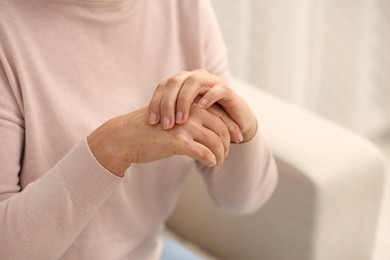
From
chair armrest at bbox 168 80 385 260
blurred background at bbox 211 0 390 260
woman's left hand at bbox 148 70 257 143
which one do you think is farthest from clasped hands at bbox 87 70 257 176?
blurred background at bbox 211 0 390 260

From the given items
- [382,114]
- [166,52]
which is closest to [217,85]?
[166,52]

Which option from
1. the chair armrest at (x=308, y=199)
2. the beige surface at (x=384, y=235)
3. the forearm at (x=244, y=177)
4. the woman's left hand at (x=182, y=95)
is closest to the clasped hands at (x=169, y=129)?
the woman's left hand at (x=182, y=95)

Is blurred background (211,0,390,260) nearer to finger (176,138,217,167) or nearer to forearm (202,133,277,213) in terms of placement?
forearm (202,133,277,213)

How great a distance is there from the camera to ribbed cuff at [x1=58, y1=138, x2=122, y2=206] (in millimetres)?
850

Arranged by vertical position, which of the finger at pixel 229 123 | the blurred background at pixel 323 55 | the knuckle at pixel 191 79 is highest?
the knuckle at pixel 191 79

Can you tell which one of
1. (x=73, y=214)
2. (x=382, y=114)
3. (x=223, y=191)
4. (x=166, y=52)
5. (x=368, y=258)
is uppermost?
(x=166, y=52)

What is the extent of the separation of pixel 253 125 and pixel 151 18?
242 mm

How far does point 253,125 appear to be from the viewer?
3.21ft

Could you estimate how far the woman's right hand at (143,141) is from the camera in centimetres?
84

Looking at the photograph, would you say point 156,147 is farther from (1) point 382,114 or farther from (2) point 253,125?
(1) point 382,114

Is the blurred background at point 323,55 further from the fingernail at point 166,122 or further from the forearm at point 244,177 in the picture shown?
the fingernail at point 166,122

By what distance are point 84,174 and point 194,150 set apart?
0.15m

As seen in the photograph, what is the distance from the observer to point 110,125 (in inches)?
33.4

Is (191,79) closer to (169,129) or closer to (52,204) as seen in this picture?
(169,129)
